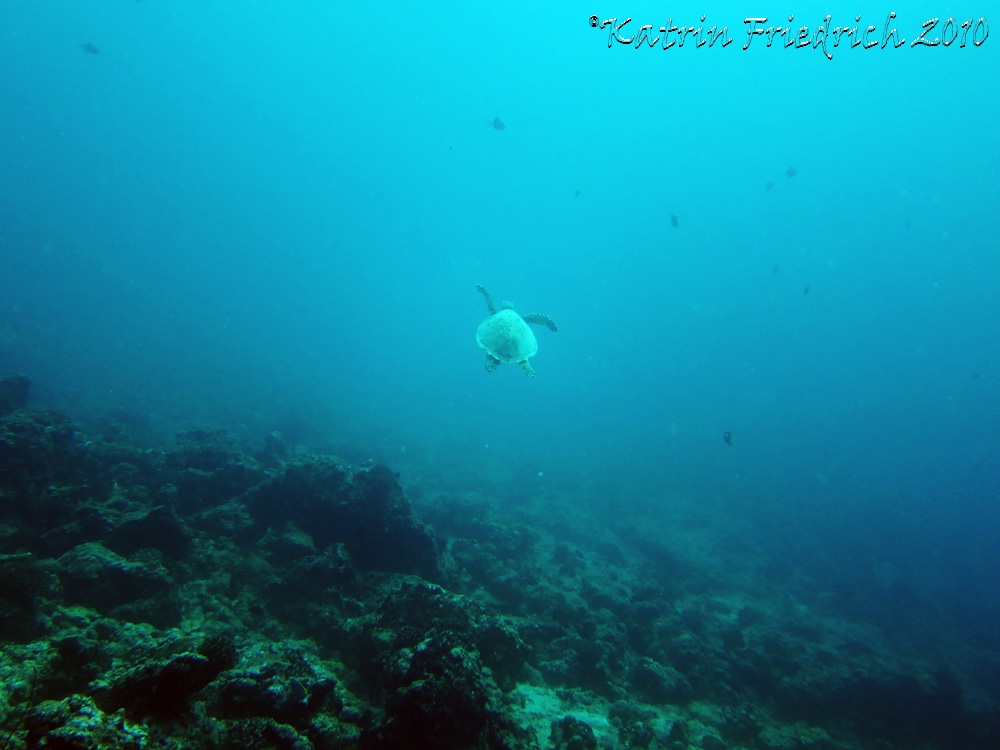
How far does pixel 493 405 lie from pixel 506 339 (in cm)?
3478

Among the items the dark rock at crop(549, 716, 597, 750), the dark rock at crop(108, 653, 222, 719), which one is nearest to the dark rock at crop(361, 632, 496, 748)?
the dark rock at crop(108, 653, 222, 719)

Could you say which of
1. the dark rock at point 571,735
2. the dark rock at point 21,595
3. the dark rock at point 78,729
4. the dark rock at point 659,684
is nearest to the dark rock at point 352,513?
the dark rock at point 571,735

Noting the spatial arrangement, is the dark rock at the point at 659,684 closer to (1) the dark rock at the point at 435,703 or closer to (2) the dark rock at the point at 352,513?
(2) the dark rock at the point at 352,513

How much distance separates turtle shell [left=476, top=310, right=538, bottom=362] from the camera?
34.7 feet

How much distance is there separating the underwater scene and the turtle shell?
202 millimetres

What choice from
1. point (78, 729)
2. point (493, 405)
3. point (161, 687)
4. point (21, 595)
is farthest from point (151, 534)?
point (493, 405)

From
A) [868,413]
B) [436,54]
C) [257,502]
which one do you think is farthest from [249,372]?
[868,413]

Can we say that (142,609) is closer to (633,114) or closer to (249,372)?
(249,372)

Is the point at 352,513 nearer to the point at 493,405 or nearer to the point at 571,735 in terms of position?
the point at 571,735

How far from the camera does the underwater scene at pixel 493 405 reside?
15.7ft

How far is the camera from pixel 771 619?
1262cm

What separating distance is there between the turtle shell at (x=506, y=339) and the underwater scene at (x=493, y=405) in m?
0.20

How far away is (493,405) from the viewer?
148 feet

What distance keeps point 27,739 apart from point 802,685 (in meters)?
11.3
